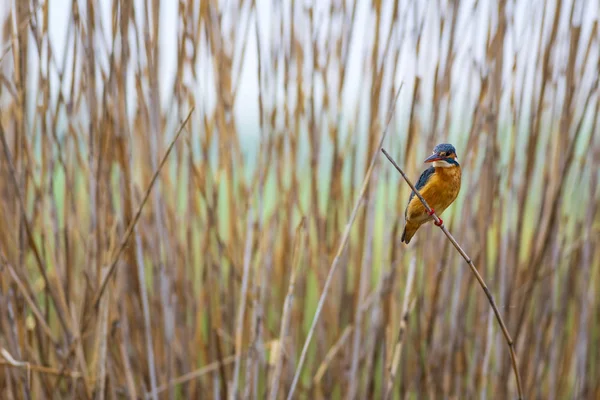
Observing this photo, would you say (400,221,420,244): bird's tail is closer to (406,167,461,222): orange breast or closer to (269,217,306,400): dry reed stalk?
(406,167,461,222): orange breast

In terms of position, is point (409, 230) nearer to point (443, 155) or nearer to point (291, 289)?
point (443, 155)

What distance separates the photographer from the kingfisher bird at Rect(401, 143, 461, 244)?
0.30 metres

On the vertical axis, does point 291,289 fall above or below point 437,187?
below

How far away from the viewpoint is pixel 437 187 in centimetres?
32

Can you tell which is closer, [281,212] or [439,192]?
[439,192]

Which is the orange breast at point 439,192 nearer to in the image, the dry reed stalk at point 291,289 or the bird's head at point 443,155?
the bird's head at point 443,155

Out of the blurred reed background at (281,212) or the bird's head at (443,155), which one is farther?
the blurred reed background at (281,212)

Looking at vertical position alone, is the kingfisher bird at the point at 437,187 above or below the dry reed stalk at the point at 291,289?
above

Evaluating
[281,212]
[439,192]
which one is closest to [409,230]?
[439,192]

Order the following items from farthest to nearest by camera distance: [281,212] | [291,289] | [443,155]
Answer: [281,212]
[291,289]
[443,155]

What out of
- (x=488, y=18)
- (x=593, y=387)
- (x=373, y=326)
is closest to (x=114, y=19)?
(x=488, y=18)

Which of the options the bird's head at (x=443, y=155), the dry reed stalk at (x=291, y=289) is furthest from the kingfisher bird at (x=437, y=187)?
the dry reed stalk at (x=291, y=289)

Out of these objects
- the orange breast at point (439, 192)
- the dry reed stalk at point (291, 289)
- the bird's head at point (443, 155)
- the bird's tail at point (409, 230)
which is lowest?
the dry reed stalk at point (291, 289)

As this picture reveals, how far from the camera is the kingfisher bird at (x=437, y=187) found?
30 cm
